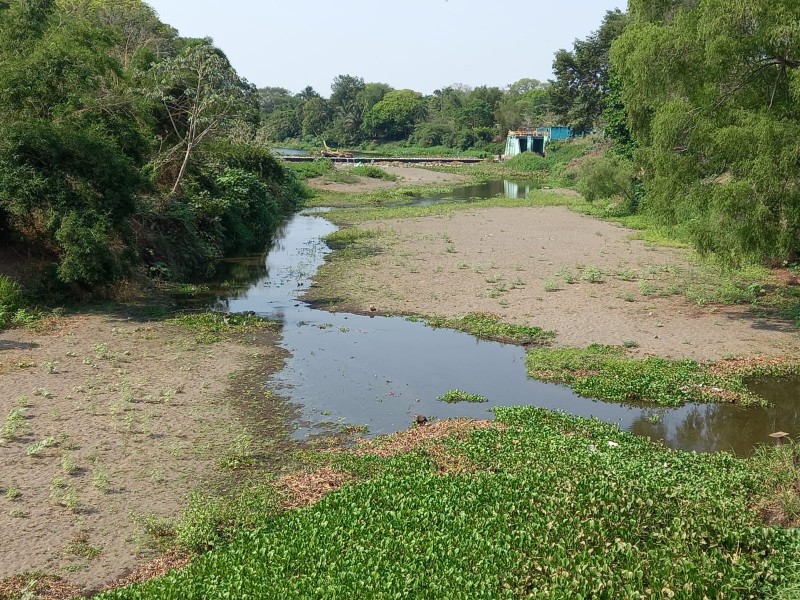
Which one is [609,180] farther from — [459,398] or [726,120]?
[459,398]

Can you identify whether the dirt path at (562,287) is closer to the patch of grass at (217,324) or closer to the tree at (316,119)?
the patch of grass at (217,324)

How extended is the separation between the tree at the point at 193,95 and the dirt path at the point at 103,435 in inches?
476

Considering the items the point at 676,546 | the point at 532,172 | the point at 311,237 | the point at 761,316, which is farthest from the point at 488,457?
the point at 532,172

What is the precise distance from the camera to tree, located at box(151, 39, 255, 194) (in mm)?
28172

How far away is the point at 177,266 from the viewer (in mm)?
25844

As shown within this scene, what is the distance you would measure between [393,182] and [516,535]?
63485 millimetres

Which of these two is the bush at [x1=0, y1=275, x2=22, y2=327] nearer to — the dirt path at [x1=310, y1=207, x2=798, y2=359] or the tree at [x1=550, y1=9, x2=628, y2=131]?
the dirt path at [x1=310, y1=207, x2=798, y2=359]

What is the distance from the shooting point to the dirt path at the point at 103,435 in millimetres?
8859

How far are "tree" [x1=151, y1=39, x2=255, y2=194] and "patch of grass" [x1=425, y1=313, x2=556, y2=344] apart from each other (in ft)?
42.6

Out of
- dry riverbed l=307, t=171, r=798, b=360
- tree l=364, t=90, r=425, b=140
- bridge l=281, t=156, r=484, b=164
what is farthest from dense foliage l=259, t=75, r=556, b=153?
dry riverbed l=307, t=171, r=798, b=360

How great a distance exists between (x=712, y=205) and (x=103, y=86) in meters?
17.8

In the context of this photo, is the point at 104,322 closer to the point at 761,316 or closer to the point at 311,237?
the point at 761,316

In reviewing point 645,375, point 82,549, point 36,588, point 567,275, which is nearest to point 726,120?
point 645,375

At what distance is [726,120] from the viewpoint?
17.2 metres
